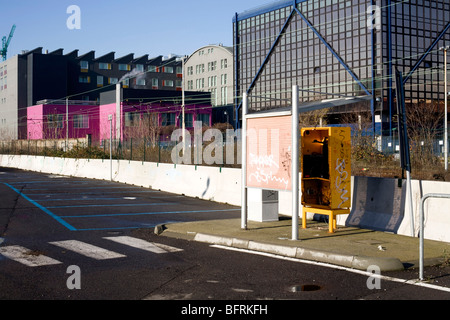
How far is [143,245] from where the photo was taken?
11.0m

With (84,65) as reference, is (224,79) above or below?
below

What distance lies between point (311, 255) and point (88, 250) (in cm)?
410

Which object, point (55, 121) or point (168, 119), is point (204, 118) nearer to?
point (168, 119)

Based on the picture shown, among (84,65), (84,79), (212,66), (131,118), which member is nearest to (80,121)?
(131,118)

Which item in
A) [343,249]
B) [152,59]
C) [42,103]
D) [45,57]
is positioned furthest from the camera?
[152,59]

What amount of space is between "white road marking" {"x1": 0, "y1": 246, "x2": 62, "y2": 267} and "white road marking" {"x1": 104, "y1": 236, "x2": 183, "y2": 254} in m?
1.82

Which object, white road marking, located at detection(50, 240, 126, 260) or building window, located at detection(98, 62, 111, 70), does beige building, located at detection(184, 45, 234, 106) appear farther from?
white road marking, located at detection(50, 240, 126, 260)

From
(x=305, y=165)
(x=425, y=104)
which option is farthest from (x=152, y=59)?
(x=305, y=165)

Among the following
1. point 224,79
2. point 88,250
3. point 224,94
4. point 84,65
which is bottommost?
point 88,250

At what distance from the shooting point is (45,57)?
10356cm

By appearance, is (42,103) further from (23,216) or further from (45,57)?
(23,216)

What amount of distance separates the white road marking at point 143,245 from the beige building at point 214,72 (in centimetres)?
8715
